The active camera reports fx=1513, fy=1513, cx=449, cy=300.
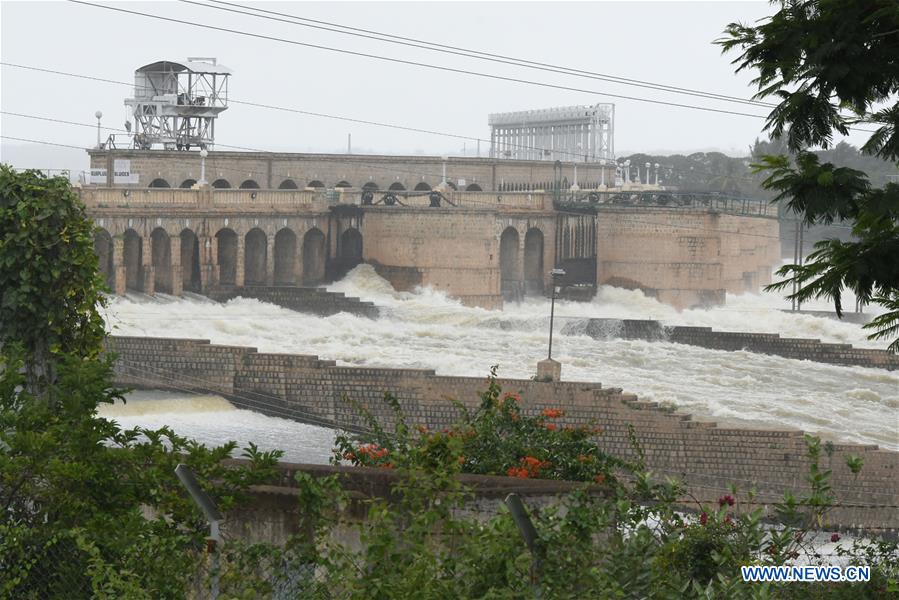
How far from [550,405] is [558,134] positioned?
75561 mm

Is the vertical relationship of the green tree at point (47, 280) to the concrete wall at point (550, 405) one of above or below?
above

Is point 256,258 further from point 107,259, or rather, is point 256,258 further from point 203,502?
point 203,502

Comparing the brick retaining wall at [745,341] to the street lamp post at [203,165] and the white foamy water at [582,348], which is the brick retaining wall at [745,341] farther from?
the street lamp post at [203,165]

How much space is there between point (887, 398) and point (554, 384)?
1474 cm

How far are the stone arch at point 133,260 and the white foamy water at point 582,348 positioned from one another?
206 cm

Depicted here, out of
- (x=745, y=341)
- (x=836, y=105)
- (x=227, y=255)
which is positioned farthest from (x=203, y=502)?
(x=227, y=255)

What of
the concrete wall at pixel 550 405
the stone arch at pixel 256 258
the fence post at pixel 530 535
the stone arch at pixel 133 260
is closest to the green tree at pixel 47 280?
the fence post at pixel 530 535

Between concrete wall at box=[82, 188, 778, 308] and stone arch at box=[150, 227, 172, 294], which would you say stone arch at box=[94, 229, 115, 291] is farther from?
stone arch at box=[150, 227, 172, 294]

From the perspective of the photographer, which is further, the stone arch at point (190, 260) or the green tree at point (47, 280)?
the stone arch at point (190, 260)

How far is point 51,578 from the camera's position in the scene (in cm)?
1059

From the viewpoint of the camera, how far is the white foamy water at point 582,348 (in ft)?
154

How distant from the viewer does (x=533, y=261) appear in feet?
254

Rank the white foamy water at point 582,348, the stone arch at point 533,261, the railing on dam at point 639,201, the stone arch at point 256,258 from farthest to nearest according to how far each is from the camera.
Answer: the stone arch at point 533,261, the railing on dam at point 639,201, the stone arch at point 256,258, the white foamy water at point 582,348

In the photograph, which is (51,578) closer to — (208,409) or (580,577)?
(580,577)
